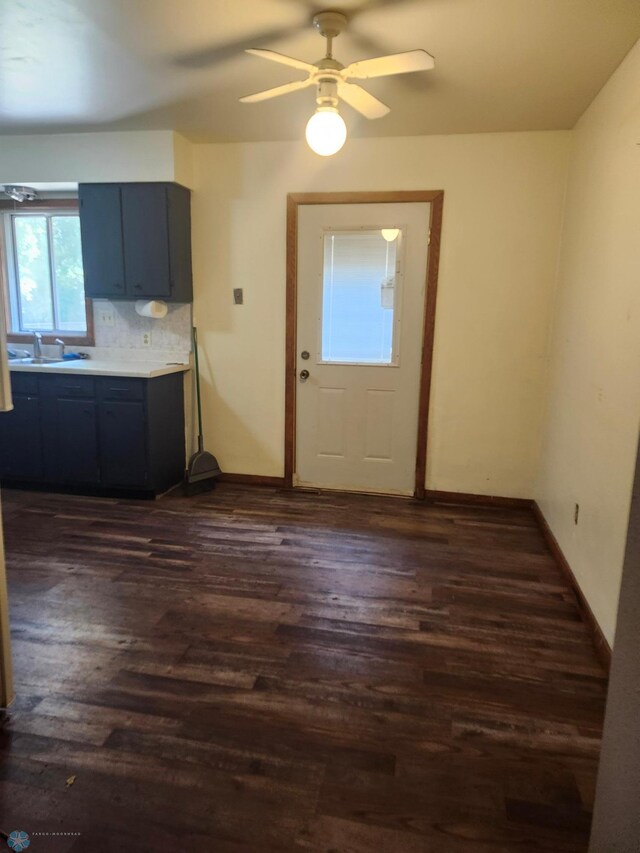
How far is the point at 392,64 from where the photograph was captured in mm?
2070

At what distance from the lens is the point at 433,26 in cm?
216

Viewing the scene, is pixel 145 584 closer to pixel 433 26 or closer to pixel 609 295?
pixel 609 295

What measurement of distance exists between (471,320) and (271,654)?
101 inches

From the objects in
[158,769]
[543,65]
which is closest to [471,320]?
[543,65]

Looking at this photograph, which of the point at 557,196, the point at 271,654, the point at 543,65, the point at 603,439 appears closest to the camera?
the point at 271,654

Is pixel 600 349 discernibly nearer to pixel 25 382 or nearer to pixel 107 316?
pixel 107 316

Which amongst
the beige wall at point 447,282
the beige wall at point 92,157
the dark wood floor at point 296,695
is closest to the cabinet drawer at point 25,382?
the dark wood floor at point 296,695

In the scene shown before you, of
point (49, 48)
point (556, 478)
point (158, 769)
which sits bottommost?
point (158, 769)

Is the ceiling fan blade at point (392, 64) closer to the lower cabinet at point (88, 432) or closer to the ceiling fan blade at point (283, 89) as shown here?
the ceiling fan blade at point (283, 89)

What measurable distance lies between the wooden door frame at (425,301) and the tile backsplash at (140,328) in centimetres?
83

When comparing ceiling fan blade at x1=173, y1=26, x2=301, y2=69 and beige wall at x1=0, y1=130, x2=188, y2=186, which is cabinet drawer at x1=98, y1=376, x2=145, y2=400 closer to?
beige wall at x1=0, y1=130, x2=188, y2=186

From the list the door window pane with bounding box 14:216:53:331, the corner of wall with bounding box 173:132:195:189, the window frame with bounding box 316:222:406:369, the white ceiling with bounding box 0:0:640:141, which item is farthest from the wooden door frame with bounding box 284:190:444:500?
the door window pane with bounding box 14:216:53:331

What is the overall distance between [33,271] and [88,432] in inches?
65.4

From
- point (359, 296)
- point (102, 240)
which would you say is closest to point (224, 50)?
point (359, 296)
